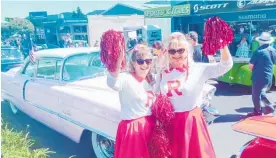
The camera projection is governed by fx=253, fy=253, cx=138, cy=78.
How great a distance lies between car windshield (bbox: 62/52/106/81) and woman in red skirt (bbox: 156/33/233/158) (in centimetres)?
212

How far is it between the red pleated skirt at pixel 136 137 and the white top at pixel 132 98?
0.19 feet

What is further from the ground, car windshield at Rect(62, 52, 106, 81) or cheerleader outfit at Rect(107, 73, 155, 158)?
car windshield at Rect(62, 52, 106, 81)

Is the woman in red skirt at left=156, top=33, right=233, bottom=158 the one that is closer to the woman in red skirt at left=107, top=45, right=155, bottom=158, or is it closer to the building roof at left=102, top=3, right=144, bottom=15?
the woman in red skirt at left=107, top=45, right=155, bottom=158

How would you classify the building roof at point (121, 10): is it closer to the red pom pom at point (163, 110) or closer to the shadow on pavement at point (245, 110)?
the shadow on pavement at point (245, 110)

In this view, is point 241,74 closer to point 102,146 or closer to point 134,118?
point 102,146

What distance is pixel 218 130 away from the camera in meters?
4.53

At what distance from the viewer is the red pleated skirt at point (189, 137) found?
218 centimetres

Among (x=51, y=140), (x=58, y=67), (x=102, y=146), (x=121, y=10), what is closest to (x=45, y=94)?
(x=58, y=67)

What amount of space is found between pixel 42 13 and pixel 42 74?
24327 millimetres

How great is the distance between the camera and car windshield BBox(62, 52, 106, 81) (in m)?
4.02

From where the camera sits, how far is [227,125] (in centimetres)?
474

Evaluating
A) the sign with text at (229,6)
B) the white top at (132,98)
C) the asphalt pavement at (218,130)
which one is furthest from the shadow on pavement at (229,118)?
the sign with text at (229,6)

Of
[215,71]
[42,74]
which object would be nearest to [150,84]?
[215,71]

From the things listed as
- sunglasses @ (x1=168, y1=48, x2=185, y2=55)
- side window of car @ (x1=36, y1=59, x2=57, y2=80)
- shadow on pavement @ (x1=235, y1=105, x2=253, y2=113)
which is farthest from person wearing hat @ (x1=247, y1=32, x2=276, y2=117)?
side window of car @ (x1=36, y1=59, x2=57, y2=80)
